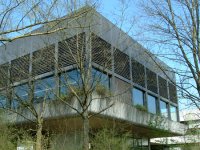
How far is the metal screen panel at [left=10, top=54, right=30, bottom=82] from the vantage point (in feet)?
64.8

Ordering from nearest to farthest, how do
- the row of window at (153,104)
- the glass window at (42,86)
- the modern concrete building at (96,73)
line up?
the modern concrete building at (96,73) → the glass window at (42,86) → the row of window at (153,104)

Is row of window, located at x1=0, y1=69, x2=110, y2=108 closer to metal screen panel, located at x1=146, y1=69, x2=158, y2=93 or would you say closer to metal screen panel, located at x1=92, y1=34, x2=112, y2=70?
metal screen panel, located at x1=92, y1=34, x2=112, y2=70

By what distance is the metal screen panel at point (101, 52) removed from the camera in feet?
51.8

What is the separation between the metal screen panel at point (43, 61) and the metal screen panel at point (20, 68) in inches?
21.9

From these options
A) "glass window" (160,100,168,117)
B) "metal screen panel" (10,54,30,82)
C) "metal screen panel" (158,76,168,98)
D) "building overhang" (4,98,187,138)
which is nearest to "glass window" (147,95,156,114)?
"glass window" (160,100,168,117)

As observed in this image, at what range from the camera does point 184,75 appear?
13.1 m

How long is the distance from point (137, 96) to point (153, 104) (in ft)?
10.5

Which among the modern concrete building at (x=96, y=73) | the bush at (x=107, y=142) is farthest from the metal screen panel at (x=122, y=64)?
the bush at (x=107, y=142)

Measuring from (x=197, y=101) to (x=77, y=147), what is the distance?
650cm

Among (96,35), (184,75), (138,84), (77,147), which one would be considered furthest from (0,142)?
(138,84)

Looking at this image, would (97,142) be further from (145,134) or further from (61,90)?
(145,134)

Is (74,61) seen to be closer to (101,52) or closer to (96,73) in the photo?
(96,73)

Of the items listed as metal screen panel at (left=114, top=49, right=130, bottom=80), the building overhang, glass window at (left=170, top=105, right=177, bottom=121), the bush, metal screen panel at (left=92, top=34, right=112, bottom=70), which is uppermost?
metal screen panel at (left=114, top=49, right=130, bottom=80)

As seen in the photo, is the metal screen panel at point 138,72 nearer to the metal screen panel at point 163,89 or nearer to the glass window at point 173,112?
the metal screen panel at point 163,89
